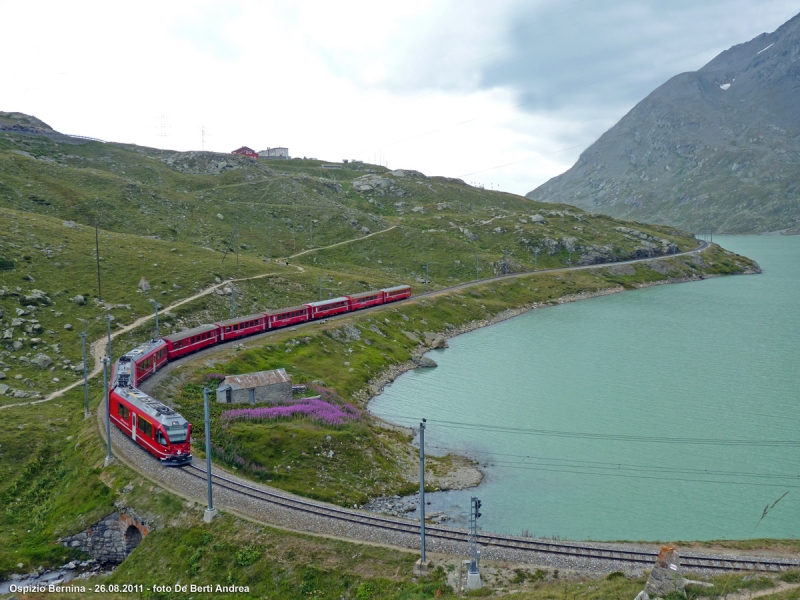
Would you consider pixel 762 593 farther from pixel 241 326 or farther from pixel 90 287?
pixel 90 287

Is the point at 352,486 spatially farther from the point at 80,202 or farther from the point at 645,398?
the point at 80,202

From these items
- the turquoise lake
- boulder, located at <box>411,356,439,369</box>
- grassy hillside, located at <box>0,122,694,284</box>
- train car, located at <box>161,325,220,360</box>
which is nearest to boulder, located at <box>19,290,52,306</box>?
train car, located at <box>161,325,220,360</box>

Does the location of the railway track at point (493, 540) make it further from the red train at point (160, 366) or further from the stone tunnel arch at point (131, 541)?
the stone tunnel arch at point (131, 541)

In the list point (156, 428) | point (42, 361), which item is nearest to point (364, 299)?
point (42, 361)

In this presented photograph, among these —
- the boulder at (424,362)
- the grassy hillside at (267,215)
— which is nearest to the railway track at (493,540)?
the boulder at (424,362)

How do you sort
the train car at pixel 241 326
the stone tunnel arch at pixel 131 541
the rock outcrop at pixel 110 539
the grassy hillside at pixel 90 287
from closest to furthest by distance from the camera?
1. the rock outcrop at pixel 110 539
2. the stone tunnel arch at pixel 131 541
3. the grassy hillside at pixel 90 287
4. the train car at pixel 241 326

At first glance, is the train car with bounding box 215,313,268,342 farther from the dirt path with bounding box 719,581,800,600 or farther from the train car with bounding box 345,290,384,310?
the dirt path with bounding box 719,581,800,600

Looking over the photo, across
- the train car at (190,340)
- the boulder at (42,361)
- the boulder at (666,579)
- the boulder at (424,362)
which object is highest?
the train car at (190,340)
